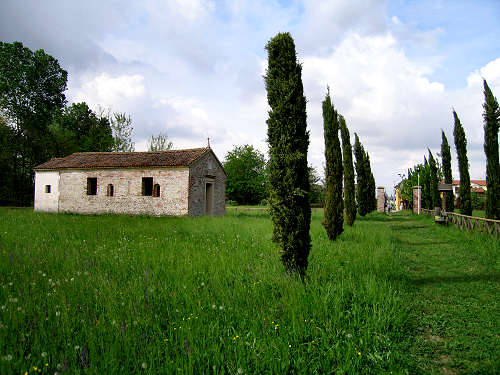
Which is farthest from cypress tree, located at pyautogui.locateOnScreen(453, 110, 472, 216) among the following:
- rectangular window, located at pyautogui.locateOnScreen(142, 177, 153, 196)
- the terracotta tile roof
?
rectangular window, located at pyautogui.locateOnScreen(142, 177, 153, 196)

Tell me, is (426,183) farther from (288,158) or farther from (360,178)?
(288,158)

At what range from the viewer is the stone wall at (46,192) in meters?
21.9

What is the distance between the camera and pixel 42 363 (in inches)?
103

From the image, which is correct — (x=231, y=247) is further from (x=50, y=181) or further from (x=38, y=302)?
(x=50, y=181)

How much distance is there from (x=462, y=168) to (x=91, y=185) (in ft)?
86.8

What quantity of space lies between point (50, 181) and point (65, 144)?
1535cm

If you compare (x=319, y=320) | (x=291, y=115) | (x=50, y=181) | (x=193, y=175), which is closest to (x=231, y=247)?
(x=291, y=115)

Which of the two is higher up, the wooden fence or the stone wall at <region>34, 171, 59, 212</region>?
the stone wall at <region>34, 171, 59, 212</region>

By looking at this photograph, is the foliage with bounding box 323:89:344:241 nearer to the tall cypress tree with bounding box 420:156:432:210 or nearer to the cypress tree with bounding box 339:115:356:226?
the cypress tree with bounding box 339:115:356:226

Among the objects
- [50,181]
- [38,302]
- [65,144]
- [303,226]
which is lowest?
[38,302]

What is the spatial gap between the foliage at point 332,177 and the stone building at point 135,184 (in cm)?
970

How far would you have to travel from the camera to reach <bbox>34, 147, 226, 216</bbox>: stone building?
1864cm

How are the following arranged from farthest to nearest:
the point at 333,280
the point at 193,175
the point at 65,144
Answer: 1. the point at 65,144
2. the point at 193,175
3. the point at 333,280

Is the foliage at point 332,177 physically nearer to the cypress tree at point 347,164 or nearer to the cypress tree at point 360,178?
the cypress tree at point 347,164
